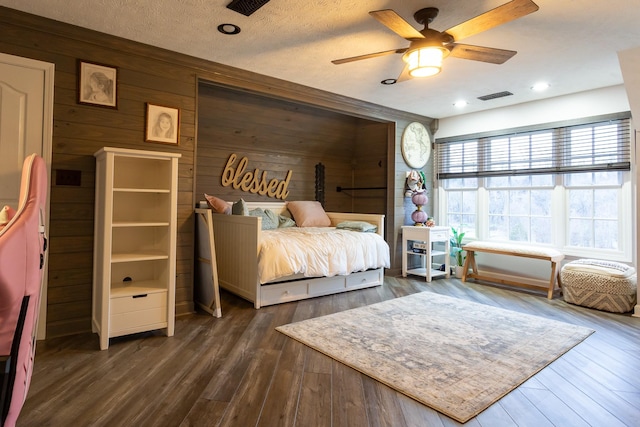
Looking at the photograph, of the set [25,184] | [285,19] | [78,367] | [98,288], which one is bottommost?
[78,367]

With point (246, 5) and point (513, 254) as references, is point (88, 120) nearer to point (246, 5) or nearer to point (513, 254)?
point (246, 5)

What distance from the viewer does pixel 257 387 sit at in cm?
192

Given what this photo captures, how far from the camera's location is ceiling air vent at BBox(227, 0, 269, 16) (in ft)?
7.36

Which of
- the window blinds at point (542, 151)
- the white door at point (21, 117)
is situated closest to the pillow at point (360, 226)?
the window blinds at point (542, 151)

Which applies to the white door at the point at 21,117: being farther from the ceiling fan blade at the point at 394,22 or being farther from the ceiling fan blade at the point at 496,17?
the ceiling fan blade at the point at 496,17

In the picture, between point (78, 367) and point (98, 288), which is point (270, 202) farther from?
point (78, 367)

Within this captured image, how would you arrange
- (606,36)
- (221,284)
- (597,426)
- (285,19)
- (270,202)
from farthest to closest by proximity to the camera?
(270,202), (221,284), (606,36), (285,19), (597,426)

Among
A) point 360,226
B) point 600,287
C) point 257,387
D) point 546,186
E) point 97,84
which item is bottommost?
point 257,387

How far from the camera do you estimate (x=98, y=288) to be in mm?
2629

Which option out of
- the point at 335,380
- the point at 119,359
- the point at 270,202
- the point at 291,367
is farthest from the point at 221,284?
the point at 335,380

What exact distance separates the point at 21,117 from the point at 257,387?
2.39 meters

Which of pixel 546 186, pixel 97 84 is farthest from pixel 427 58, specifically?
pixel 546 186

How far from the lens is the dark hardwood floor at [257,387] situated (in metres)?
1.63

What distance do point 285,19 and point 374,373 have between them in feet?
7.74
